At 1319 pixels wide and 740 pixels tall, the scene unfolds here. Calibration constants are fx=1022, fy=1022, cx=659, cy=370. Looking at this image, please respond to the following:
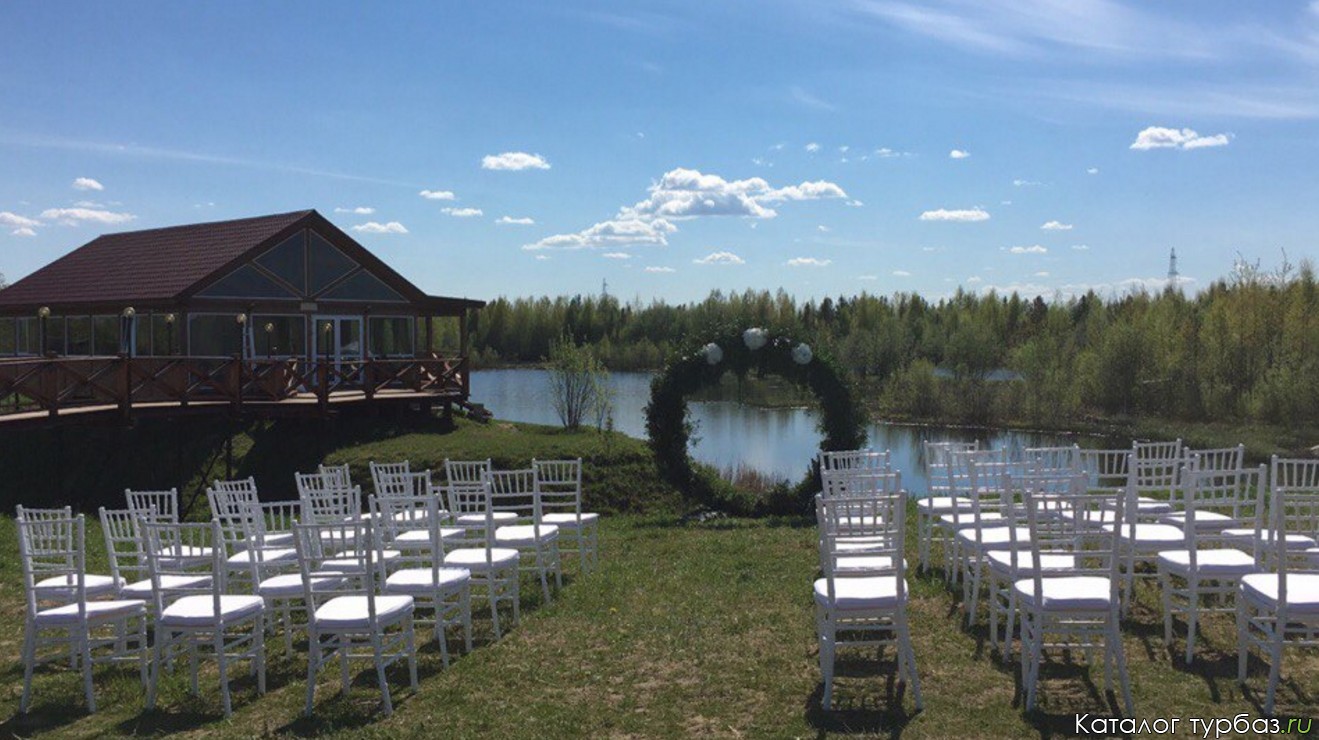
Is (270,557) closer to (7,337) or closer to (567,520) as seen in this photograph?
(567,520)

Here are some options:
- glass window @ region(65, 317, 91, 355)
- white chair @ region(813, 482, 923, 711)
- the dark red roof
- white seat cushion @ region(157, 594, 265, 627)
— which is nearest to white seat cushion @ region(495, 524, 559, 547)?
white seat cushion @ region(157, 594, 265, 627)

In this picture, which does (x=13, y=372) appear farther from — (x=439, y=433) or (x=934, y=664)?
(x=934, y=664)

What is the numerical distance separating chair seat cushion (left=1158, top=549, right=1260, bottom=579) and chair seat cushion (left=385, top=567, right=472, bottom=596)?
4137mm

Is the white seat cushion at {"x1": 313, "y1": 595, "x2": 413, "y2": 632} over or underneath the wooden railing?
underneath

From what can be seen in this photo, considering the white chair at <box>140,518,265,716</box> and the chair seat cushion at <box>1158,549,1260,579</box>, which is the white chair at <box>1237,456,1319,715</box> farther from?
the white chair at <box>140,518,265,716</box>

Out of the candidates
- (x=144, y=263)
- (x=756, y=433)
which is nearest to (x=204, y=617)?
(x=756, y=433)

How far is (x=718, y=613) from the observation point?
694 centimetres

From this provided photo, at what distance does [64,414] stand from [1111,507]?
1490 cm

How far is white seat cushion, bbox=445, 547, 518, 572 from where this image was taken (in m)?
6.73

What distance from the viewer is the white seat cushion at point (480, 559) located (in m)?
Answer: 6.73

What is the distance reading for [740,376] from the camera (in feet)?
43.9

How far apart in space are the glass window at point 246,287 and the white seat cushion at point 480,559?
1641 cm

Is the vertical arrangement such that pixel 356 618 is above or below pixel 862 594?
below

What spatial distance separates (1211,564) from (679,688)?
309cm
